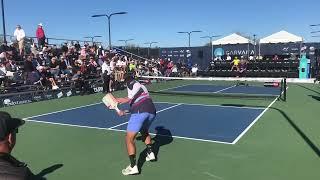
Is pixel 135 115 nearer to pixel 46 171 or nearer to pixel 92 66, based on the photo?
pixel 46 171

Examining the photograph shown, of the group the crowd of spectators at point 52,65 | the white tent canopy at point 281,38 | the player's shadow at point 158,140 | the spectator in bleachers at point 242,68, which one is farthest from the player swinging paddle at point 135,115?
the white tent canopy at point 281,38

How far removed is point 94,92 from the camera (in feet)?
74.8

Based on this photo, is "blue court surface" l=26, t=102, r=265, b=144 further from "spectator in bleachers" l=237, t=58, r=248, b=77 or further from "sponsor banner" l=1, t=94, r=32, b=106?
"spectator in bleachers" l=237, t=58, r=248, b=77

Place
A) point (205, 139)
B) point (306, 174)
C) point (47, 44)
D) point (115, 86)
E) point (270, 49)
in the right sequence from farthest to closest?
point (270, 49) < point (47, 44) < point (115, 86) < point (205, 139) < point (306, 174)

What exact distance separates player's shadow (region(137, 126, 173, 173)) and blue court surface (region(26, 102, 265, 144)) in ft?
0.51

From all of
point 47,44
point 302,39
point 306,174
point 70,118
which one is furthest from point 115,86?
point 302,39

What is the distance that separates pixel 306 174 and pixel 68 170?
4.17 metres

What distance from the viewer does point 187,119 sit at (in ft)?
43.1

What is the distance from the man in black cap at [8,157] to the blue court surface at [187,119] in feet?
25.1

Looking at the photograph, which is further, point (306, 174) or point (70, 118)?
point (70, 118)

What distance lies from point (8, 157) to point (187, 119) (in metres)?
10.9

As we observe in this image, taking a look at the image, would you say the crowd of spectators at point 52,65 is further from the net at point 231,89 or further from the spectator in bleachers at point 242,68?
the spectator in bleachers at point 242,68

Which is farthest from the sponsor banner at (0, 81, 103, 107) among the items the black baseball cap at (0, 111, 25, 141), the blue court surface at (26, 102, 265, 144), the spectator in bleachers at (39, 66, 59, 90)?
the black baseball cap at (0, 111, 25, 141)

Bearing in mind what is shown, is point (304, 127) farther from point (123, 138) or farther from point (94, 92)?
point (94, 92)
